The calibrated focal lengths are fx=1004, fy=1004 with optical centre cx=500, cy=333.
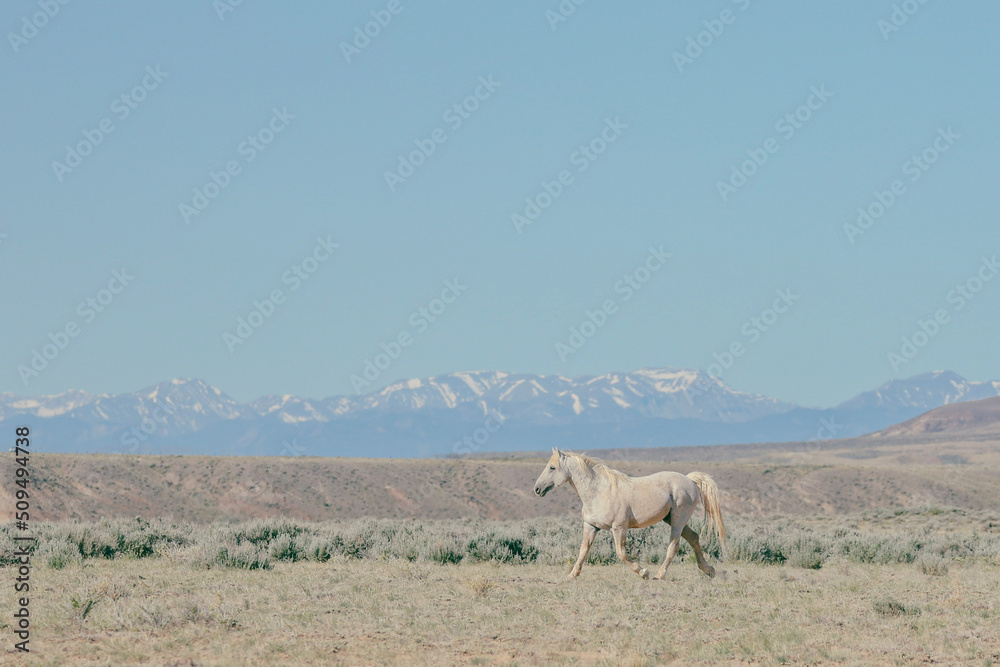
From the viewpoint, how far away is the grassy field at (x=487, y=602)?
34.6 feet

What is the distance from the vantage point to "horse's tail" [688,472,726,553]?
15.9 meters

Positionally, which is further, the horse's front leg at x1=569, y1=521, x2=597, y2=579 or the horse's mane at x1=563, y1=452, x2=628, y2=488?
the horse's mane at x1=563, y1=452, x2=628, y2=488

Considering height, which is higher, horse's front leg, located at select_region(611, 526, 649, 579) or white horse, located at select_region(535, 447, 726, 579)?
white horse, located at select_region(535, 447, 726, 579)

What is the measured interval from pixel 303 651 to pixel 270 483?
54334 mm

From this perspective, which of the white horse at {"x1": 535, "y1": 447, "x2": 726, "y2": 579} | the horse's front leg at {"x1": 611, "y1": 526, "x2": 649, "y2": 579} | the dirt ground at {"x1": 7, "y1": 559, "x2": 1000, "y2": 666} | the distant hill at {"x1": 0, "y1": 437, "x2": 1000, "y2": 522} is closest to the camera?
the dirt ground at {"x1": 7, "y1": 559, "x2": 1000, "y2": 666}

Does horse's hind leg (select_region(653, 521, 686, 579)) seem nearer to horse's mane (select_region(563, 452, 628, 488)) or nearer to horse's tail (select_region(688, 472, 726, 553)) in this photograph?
horse's tail (select_region(688, 472, 726, 553))

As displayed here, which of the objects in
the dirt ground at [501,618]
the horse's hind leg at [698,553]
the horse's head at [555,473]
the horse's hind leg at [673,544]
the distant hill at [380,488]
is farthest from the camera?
the distant hill at [380,488]

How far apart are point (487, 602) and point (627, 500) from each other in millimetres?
3175

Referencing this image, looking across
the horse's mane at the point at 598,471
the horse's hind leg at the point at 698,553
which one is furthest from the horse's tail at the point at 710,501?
the horse's mane at the point at 598,471

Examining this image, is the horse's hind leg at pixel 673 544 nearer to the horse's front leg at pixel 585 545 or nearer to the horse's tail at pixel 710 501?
the horse's tail at pixel 710 501

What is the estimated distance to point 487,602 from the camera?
13.5 metres

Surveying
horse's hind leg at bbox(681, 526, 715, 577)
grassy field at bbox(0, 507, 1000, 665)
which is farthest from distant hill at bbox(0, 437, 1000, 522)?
horse's hind leg at bbox(681, 526, 715, 577)

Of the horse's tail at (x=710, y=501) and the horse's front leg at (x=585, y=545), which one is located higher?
the horse's tail at (x=710, y=501)

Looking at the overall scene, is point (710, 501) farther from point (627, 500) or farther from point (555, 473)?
point (555, 473)
